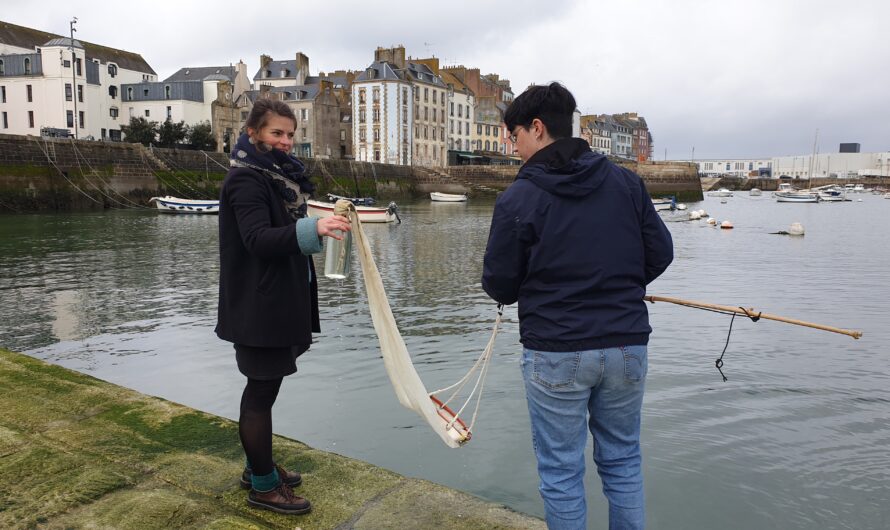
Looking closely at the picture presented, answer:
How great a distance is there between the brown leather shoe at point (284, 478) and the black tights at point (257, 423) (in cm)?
21

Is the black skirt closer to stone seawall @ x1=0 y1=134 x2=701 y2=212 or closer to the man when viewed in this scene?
the man

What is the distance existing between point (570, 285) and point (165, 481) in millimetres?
2359

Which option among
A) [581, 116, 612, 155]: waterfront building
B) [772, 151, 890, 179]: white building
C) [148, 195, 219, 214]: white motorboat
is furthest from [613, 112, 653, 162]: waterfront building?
[148, 195, 219, 214]: white motorboat

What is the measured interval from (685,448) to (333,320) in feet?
21.2

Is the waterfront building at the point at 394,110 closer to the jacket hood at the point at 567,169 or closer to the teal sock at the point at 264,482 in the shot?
the teal sock at the point at 264,482

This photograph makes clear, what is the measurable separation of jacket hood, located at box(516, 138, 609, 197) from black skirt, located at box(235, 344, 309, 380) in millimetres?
1411

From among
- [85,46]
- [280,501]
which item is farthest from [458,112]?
[280,501]

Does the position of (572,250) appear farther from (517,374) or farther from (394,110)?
(394,110)

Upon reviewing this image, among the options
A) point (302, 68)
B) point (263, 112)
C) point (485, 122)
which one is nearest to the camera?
point (263, 112)

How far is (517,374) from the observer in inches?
307

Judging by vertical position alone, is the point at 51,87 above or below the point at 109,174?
above

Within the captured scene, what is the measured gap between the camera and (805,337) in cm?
1005

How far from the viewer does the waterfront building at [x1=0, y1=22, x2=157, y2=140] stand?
5972 cm

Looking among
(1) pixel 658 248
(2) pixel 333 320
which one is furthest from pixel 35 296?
(1) pixel 658 248
